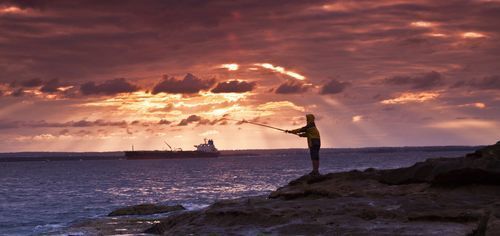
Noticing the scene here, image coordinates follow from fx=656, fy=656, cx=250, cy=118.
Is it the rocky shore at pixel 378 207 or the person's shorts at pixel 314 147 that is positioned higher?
the person's shorts at pixel 314 147

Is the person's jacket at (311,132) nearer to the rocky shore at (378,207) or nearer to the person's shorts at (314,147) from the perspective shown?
the person's shorts at (314,147)

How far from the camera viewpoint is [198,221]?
1998cm

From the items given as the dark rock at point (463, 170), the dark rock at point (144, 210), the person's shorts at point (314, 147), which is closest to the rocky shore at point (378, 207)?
the dark rock at point (463, 170)

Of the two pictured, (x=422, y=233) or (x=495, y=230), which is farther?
(x=422, y=233)

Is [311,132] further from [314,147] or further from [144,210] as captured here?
[144,210]

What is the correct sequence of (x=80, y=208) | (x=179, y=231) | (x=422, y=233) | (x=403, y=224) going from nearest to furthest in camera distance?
(x=422, y=233) → (x=403, y=224) → (x=179, y=231) → (x=80, y=208)

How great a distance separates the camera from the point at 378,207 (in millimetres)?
18531

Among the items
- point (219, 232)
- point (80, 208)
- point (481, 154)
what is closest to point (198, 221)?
point (219, 232)

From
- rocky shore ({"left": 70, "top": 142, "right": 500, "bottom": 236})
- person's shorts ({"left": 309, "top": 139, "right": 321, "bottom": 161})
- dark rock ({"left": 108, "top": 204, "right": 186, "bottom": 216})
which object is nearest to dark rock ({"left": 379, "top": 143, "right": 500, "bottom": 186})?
rocky shore ({"left": 70, "top": 142, "right": 500, "bottom": 236})

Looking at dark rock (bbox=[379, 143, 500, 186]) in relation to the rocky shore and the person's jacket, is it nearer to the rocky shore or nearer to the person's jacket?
the rocky shore

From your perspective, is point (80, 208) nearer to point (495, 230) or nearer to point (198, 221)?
point (198, 221)

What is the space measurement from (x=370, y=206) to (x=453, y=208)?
90.9 inches

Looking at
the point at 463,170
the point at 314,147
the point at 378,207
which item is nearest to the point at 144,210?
the point at 314,147

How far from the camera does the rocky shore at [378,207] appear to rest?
1642 centimetres
